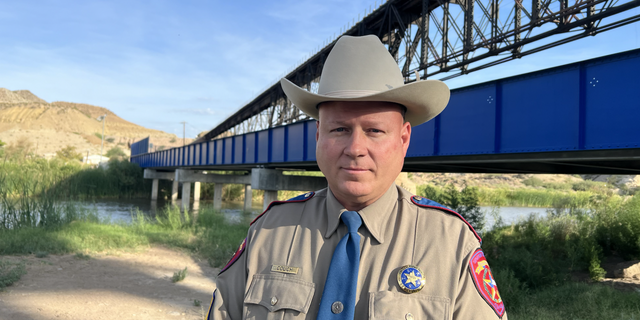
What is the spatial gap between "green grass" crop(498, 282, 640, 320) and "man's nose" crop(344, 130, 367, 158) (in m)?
6.83

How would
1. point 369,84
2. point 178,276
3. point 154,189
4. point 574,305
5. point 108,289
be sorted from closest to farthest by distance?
point 369,84, point 574,305, point 108,289, point 178,276, point 154,189

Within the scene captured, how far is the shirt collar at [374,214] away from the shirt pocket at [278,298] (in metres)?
0.26

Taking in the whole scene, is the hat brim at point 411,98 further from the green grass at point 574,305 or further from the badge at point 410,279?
the green grass at point 574,305

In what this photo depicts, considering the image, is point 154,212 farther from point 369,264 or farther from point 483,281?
point 483,281

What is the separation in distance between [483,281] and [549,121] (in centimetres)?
808

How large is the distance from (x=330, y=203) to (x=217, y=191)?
35.3 meters

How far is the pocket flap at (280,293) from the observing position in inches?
70.0

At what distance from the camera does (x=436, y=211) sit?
193cm

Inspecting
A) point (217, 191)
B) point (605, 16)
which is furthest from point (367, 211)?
point (217, 191)

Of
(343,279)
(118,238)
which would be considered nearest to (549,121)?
(343,279)

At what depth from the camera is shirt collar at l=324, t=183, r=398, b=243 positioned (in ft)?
6.08

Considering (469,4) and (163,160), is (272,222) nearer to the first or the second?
(469,4)

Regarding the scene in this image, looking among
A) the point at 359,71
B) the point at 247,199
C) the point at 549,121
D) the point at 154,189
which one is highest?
the point at 549,121

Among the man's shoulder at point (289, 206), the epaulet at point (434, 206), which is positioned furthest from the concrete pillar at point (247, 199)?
the epaulet at point (434, 206)
